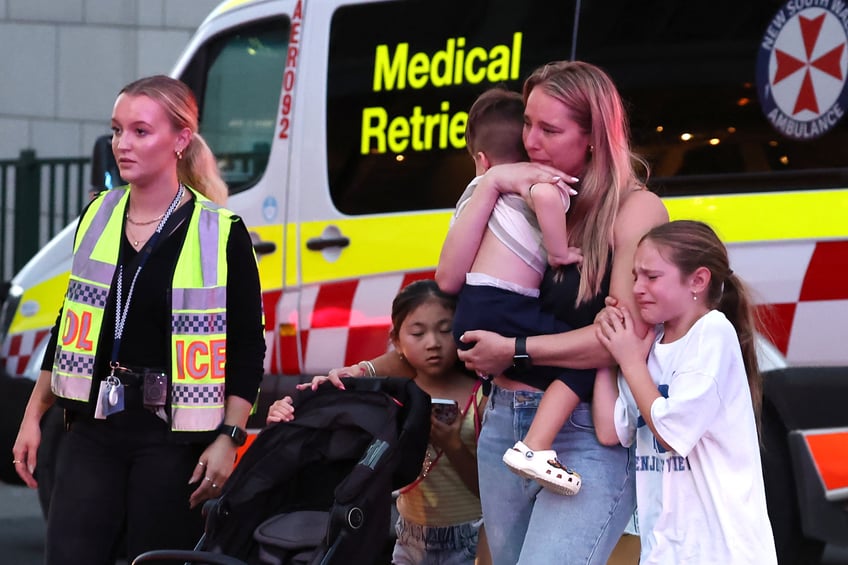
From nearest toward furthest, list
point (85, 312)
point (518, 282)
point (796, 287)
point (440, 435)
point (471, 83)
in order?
point (518, 282), point (85, 312), point (440, 435), point (796, 287), point (471, 83)

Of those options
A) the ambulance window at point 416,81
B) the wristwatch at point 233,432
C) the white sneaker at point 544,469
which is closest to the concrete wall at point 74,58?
the ambulance window at point 416,81

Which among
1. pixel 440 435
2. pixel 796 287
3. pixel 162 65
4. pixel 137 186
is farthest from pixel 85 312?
pixel 162 65

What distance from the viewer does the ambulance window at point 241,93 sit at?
6105 millimetres

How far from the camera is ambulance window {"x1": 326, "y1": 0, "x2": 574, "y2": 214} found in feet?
17.9

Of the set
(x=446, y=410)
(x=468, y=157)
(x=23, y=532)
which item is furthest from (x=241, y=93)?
(x=446, y=410)

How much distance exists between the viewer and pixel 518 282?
3.14m

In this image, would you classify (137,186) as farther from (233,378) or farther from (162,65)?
(162,65)

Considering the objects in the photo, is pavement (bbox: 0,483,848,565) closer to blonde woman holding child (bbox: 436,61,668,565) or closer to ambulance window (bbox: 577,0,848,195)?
ambulance window (bbox: 577,0,848,195)

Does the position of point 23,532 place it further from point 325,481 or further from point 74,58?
point 74,58

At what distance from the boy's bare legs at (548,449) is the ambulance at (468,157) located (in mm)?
1549

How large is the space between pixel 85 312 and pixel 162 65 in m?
8.52

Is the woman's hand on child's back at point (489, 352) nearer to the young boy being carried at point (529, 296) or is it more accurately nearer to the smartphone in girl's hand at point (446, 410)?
the young boy being carried at point (529, 296)

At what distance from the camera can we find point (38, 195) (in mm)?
11328

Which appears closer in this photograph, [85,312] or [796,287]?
[85,312]
